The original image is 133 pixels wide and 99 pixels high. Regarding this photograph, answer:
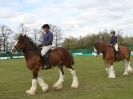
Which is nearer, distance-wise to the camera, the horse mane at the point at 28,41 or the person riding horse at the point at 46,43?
the horse mane at the point at 28,41

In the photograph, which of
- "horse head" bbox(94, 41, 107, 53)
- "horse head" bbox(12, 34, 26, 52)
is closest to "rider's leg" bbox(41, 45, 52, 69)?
"horse head" bbox(12, 34, 26, 52)

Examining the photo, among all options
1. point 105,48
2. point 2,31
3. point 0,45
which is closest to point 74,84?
point 105,48

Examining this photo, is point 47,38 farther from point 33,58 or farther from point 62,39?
point 62,39

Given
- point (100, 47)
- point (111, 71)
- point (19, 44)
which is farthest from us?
point (100, 47)

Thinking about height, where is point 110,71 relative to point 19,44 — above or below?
below

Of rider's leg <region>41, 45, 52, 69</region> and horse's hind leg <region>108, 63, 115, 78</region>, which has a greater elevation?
rider's leg <region>41, 45, 52, 69</region>

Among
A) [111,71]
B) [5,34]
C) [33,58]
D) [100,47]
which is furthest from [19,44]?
[5,34]

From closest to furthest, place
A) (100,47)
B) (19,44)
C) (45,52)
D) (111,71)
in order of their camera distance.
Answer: (19,44)
(45,52)
(111,71)
(100,47)

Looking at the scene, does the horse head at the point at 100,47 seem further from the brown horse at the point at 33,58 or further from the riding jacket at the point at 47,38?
the riding jacket at the point at 47,38

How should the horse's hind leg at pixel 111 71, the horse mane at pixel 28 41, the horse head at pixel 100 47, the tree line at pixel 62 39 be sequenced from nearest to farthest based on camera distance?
the horse mane at pixel 28 41
the horse's hind leg at pixel 111 71
the horse head at pixel 100 47
the tree line at pixel 62 39

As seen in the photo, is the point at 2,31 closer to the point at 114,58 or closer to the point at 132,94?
the point at 114,58

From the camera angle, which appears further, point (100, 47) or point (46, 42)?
point (100, 47)

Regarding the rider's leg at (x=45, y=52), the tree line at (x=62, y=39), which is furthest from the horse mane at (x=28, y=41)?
the tree line at (x=62, y=39)

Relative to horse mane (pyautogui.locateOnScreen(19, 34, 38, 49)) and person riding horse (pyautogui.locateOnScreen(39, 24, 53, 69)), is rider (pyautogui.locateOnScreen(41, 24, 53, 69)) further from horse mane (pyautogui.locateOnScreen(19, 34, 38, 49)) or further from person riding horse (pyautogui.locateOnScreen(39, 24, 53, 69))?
horse mane (pyautogui.locateOnScreen(19, 34, 38, 49))
